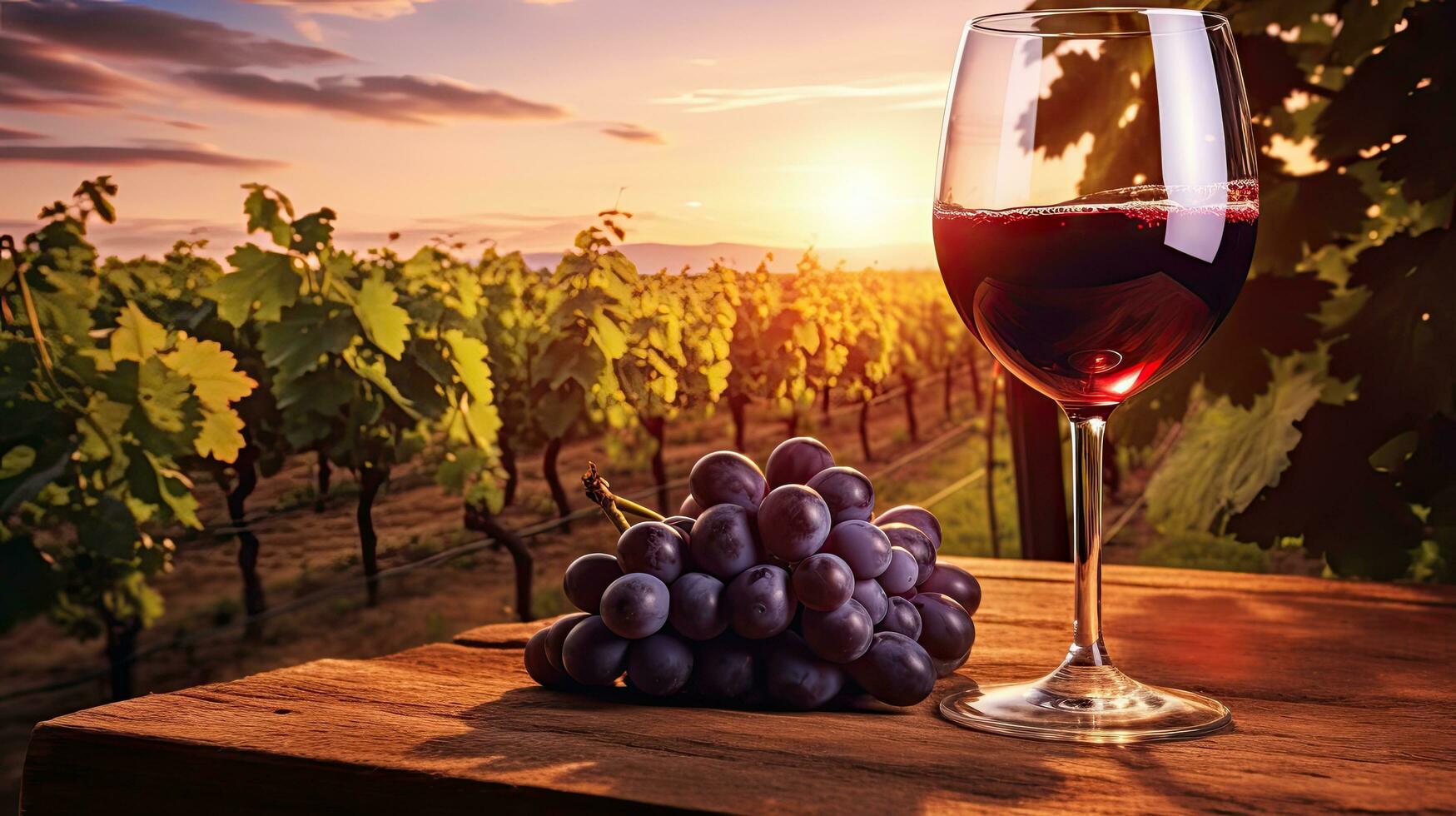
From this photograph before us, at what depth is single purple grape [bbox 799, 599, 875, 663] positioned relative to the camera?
849mm

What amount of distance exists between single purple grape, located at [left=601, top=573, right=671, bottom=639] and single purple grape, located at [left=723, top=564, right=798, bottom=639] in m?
0.05

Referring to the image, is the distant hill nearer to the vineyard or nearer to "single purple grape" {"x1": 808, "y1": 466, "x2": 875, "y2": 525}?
the vineyard

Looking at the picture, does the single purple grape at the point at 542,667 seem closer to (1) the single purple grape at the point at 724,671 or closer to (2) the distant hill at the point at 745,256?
(1) the single purple grape at the point at 724,671

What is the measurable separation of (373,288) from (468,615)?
1.77ft

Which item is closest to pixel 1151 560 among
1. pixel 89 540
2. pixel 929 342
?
pixel 929 342

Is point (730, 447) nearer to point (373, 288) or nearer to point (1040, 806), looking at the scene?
point (373, 288)

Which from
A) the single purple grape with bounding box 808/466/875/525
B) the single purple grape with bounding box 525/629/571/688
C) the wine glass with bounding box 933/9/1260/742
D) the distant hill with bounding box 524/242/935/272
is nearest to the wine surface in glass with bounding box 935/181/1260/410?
the wine glass with bounding box 933/9/1260/742

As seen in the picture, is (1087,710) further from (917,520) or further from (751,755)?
(917,520)

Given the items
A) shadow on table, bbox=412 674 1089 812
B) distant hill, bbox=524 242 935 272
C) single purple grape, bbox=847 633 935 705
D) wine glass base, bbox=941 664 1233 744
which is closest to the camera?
shadow on table, bbox=412 674 1089 812

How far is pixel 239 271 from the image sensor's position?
1.62 meters

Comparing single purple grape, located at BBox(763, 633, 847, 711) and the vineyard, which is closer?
Answer: single purple grape, located at BBox(763, 633, 847, 711)

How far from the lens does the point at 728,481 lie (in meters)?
0.94

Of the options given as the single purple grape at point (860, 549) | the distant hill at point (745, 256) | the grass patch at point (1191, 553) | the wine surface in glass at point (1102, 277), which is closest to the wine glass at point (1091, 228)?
the wine surface in glass at point (1102, 277)

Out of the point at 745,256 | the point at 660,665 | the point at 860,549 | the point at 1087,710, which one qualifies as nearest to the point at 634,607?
the point at 660,665
